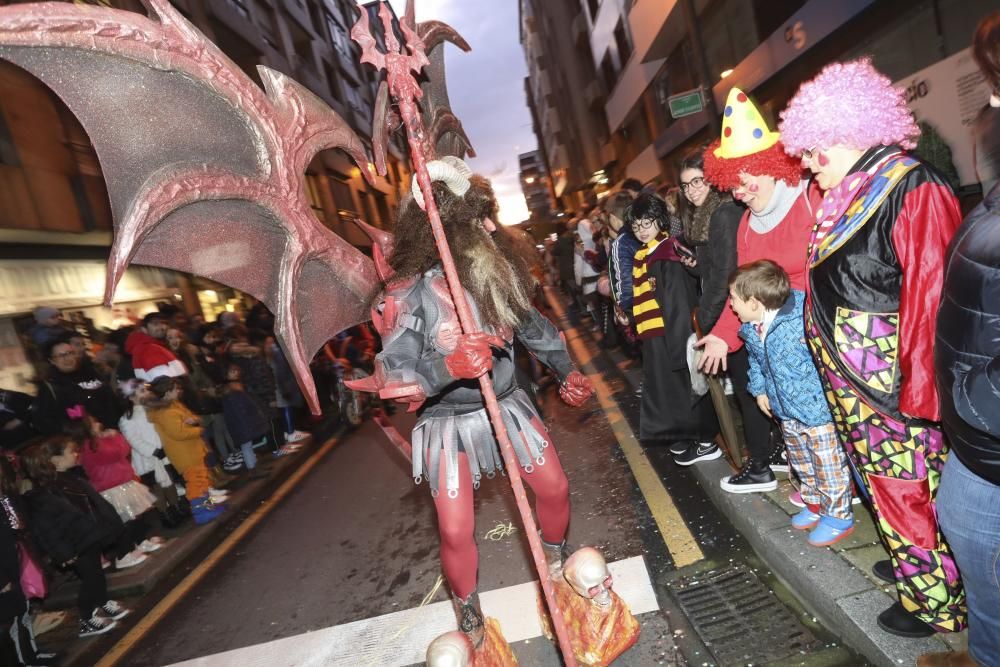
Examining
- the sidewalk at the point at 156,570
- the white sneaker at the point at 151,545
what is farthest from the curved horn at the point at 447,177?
the white sneaker at the point at 151,545

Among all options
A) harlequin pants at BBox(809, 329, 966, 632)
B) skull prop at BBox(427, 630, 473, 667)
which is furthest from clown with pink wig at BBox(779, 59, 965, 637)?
skull prop at BBox(427, 630, 473, 667)

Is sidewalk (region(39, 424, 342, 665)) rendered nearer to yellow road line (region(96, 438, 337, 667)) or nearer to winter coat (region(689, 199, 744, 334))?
yellow road line (region(96, 438, 337, 667))

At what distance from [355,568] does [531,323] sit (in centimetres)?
255

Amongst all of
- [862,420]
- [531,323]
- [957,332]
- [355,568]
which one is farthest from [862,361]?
[355,568]

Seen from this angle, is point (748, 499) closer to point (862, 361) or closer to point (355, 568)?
point (862, 361)

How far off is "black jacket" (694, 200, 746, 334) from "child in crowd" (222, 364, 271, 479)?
18.6ft

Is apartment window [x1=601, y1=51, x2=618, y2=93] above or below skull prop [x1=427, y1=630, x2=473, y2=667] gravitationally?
above

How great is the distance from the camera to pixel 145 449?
5645mm

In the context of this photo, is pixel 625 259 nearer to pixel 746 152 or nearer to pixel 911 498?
pixel 746 152

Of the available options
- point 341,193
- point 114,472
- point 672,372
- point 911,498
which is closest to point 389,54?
point 911,498

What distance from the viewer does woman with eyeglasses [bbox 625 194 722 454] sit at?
13.6ft

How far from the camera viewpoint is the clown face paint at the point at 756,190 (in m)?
2.88

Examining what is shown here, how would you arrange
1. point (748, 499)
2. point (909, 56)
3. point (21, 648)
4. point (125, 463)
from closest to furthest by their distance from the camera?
point (748, 499) → point (21, 648) → point (125, 463) → point (909, 56)

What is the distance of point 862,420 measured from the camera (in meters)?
2.09
